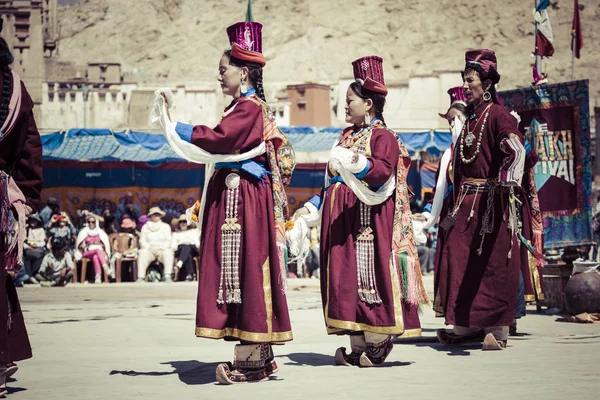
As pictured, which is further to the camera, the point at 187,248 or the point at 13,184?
the point at 187,248

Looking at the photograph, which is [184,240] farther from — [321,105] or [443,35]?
[443,35]

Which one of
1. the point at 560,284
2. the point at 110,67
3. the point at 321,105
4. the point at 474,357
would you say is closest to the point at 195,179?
the point at 560,284

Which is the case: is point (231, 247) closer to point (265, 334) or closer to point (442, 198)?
point (265, 334)

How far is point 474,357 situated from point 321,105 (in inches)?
2355

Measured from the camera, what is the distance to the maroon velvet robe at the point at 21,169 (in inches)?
251

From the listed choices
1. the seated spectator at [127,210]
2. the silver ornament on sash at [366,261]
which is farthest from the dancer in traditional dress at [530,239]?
the seated spectator at [127,210]

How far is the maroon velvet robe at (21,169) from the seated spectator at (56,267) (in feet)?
44.5

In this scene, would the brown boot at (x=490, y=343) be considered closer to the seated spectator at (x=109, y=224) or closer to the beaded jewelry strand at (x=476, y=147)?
the beaded jewelry strand at (x=476, y=147)

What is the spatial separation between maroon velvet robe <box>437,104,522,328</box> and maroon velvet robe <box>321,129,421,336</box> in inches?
34.1

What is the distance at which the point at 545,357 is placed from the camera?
8109mm

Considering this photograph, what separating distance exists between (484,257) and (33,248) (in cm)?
1267

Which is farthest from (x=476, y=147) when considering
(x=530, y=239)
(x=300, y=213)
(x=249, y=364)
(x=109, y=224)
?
(x=109, y=224)

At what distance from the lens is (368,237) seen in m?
8.00

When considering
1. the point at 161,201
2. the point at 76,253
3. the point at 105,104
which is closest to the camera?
the point at 76,253
